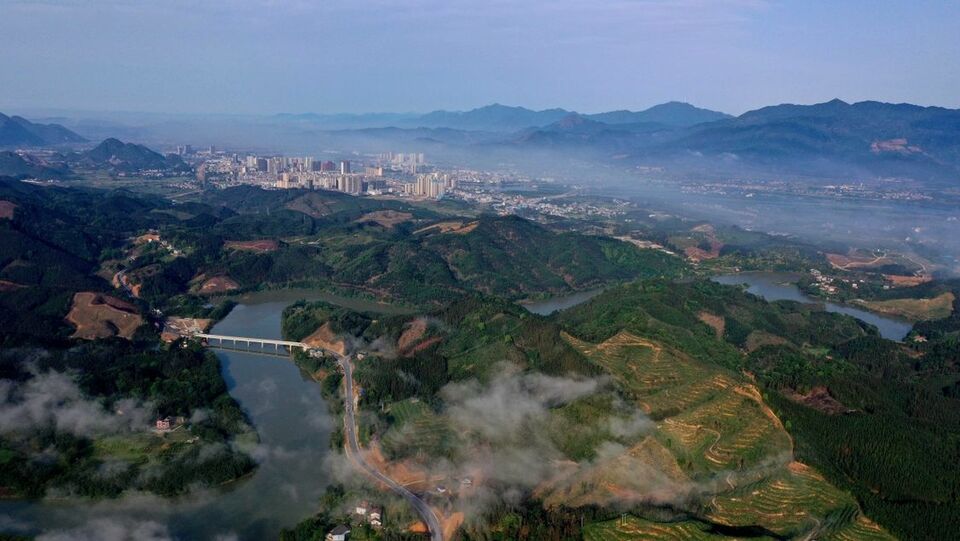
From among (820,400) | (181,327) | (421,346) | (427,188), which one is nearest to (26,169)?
(427,188)

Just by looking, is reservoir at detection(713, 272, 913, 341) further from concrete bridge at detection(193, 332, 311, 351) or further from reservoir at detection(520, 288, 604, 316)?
concrete bridge at detection(193, 332, 311, 351)

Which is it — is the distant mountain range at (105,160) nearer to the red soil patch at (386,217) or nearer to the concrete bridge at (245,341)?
the red soil patch at (386,217)

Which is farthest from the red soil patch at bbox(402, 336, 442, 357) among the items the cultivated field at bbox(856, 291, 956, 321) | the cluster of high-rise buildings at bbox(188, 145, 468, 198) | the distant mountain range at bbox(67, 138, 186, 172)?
the distant mountain range at bbox(67, 138, 186, 172)

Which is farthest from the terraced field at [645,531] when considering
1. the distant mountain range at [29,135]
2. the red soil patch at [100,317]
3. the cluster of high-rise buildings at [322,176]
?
the distant mountain range at [29,135]

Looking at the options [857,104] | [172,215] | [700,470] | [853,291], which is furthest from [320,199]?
[857,104]

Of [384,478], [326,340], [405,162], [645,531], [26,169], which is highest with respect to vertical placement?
[405,162]

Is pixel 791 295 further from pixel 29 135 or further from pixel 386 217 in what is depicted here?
pixel 29 135
